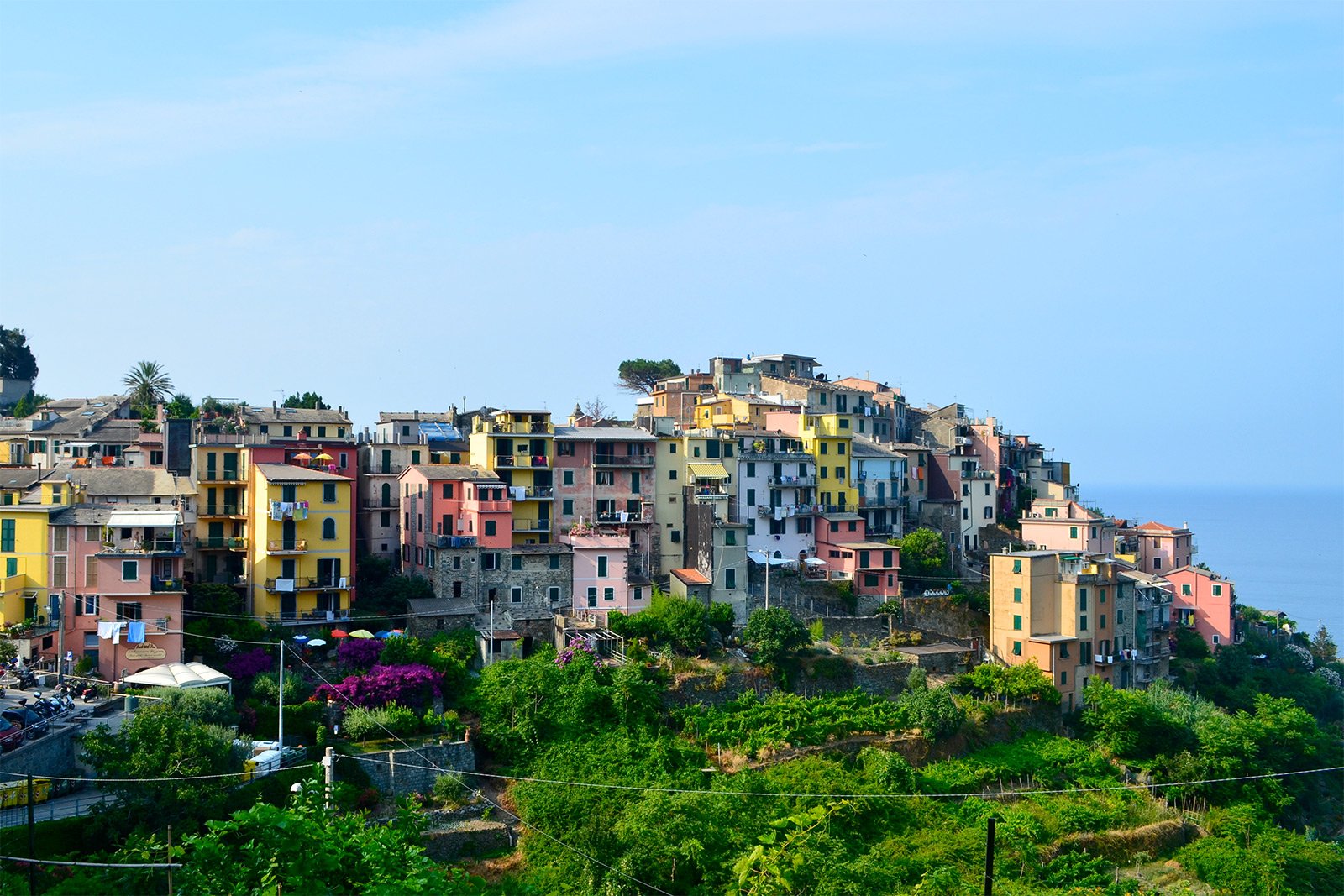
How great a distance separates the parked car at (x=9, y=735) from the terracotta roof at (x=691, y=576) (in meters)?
23.0

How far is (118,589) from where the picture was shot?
3588 centimetres

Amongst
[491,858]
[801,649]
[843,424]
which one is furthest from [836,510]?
[491,858]

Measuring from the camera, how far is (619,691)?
123 feet

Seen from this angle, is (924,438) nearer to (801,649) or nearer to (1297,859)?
(801,649)

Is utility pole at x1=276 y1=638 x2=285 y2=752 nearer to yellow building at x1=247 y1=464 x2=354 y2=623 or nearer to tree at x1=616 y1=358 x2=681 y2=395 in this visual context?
yellow building at x1=247 y1=464 x2=354 y2=623

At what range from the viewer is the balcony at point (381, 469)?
5009cm

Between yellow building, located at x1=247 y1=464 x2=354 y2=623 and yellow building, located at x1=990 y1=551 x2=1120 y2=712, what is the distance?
82.0ft

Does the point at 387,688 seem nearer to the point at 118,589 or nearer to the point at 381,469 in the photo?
the point at 118,589

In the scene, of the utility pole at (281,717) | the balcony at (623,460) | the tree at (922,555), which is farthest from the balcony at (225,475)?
the tree at (922,555)

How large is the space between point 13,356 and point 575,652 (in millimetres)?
56407

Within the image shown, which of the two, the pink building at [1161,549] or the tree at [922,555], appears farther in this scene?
the pink building at [1161,549]

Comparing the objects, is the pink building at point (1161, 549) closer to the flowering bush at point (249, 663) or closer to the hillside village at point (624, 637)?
the hillside village at point (624, 637)

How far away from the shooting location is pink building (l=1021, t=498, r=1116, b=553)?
59031 mm

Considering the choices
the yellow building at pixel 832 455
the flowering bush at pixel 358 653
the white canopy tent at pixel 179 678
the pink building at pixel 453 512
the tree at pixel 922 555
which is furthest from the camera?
the yellow building at pixel 832 455
